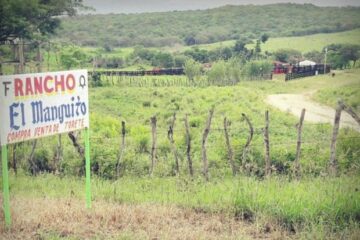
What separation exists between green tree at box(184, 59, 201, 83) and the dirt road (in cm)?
959

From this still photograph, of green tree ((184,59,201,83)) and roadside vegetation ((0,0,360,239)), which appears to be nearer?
roadside vegetation ((0,0,360,239))

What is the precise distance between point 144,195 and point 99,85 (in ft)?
69.2

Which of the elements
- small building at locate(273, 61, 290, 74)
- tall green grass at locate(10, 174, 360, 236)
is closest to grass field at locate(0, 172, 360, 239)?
tall green grass at locate(10, 174, 360, 236)

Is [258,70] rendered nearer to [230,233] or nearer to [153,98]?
[153,98]

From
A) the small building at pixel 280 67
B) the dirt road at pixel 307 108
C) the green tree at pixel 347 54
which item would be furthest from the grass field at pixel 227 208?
the small building at pixel 280 67

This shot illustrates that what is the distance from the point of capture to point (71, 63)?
1275cm

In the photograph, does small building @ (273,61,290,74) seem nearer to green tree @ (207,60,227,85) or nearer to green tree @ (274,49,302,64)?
green tree @ (274,49,302,64)

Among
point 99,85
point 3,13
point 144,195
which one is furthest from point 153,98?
point 144,195

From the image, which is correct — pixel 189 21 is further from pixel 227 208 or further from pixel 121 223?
pixel 121 223

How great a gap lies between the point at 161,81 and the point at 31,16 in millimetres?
26361

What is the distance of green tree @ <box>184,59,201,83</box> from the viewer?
3483 cm

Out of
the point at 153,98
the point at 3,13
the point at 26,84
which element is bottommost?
the point at 153,98

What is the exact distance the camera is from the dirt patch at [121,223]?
153 inches

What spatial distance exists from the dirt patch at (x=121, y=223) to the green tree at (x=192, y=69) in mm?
30528
